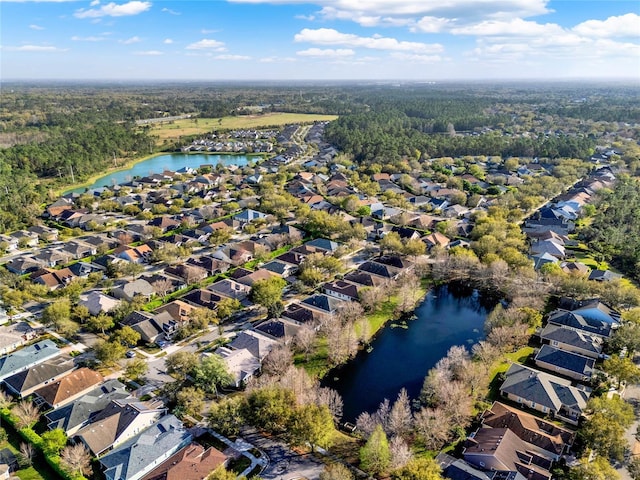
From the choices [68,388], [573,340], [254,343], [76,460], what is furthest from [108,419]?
[573,340]

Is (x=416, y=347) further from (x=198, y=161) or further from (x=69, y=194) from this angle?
(x=198, y=161)

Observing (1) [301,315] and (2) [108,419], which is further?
(1) [301,315]

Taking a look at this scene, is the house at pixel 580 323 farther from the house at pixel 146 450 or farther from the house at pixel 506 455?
the house at pixel 146 450

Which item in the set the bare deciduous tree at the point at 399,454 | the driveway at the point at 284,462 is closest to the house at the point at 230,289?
the driveway at the point at 284,462

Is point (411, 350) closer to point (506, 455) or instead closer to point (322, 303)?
point (322, 303)

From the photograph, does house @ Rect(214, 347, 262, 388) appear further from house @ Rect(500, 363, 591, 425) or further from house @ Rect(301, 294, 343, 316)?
house @ Rect(500, 363, 591, 425)

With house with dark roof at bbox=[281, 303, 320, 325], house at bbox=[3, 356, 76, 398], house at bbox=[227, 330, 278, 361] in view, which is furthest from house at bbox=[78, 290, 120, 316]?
house with dark roof at bbox=[281, 303, 320, 325]
